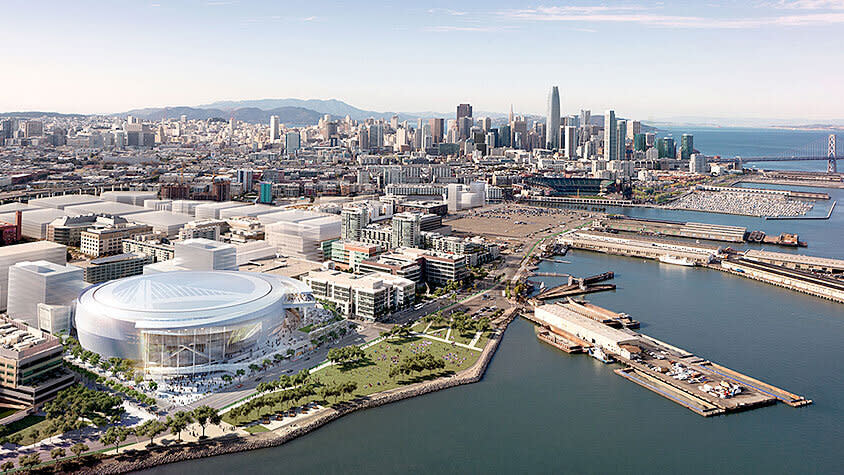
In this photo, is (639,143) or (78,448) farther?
(639,143)

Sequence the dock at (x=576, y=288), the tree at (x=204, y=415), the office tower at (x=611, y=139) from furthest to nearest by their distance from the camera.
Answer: the office tower at (x=611, y=139)
the dock at (x=576, y=288)
the tree at (x=204, y=415)

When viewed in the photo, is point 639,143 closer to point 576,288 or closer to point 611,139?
point 611,139

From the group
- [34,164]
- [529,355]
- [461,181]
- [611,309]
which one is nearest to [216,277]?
[529,355]

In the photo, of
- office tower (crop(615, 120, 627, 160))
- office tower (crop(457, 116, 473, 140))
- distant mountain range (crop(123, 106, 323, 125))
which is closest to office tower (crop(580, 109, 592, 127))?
office tower (crop(457, 116, 473, 140))

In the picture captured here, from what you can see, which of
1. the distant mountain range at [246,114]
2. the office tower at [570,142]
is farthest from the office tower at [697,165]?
the distant mountain range at [246,114]

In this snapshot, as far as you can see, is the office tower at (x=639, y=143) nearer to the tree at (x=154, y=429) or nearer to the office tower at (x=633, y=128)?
the office tower at (x=633, y=128)

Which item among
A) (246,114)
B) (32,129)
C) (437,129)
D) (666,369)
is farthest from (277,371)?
(246,114)

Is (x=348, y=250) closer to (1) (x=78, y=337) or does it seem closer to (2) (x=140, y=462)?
(1) (x=78, y=337)
